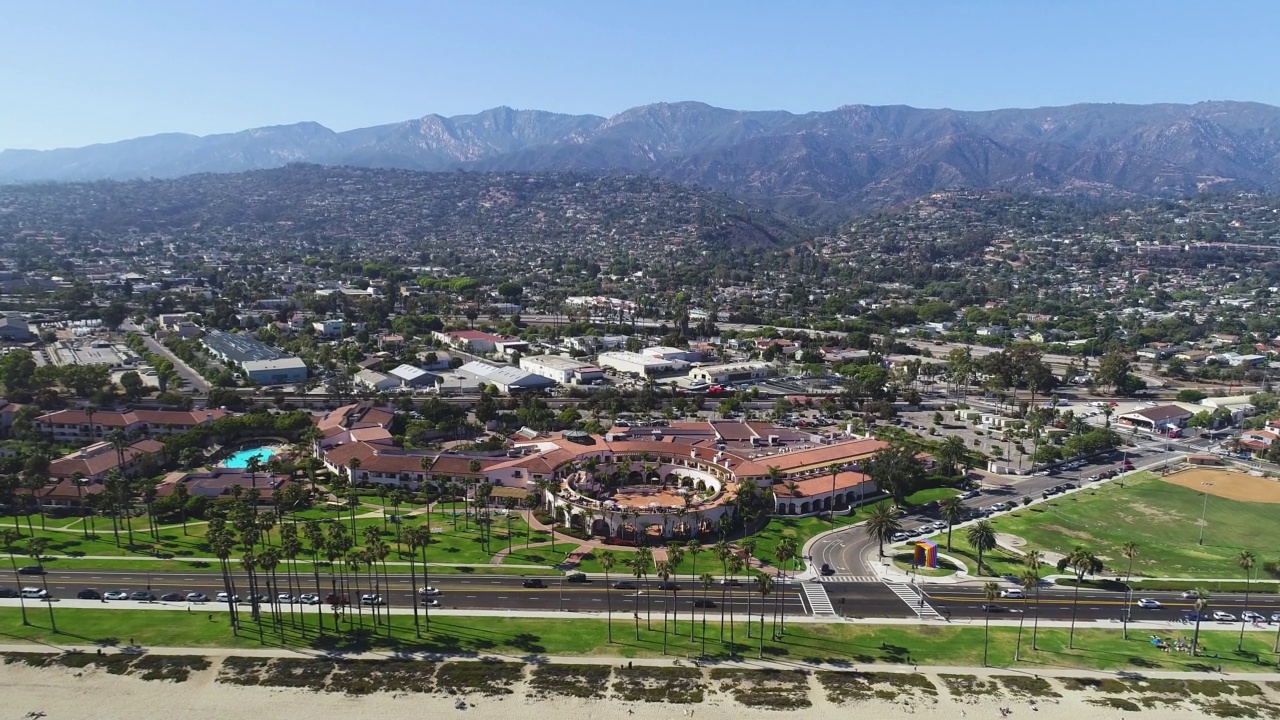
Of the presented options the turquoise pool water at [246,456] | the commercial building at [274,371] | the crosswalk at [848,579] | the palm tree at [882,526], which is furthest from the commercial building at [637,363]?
the crosswalk at [848,579]

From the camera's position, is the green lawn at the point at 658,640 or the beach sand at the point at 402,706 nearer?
the beach sand at the point at 402,706

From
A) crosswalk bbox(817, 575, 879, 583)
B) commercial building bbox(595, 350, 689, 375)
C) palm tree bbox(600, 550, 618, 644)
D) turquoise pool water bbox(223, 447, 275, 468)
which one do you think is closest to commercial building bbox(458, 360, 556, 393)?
commercial building bbox(595, 350, 689, 375)

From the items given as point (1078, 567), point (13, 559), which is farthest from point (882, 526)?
point (13, 559)

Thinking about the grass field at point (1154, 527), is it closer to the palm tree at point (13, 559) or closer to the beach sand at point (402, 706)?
the beach sand at point (402, 706)

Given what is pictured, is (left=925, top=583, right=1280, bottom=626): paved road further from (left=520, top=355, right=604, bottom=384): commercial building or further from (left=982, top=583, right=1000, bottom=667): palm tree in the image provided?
(left=520, top=355, right=604, bottom=384): commercial building

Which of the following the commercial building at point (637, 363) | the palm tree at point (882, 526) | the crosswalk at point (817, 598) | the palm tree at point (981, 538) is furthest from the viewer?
the commercial building at point (637, 363)

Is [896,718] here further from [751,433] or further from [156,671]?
[751,433]

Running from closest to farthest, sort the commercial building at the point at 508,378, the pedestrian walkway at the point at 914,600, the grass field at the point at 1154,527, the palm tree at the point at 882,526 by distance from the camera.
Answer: the pedestrian walkway at the point at 914,600
the palm tree at the point at 882,526
the grass field at the point at 1154,527
the commercial building at the point at 508,378
